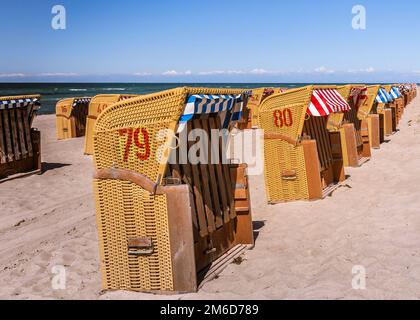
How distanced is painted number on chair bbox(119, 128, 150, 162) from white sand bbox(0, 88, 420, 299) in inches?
50.2

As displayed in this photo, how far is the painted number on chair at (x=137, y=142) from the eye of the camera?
408 centimetres

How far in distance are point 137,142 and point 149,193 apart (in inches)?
18.8

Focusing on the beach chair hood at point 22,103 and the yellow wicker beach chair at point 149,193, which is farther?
the beach chair hood at point 22,103

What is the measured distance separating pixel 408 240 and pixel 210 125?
8.42ft

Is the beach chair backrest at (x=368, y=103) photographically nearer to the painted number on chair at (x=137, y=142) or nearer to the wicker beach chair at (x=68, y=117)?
the painted number on chair at (x=137, y=142)

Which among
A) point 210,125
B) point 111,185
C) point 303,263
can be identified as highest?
point 210,125

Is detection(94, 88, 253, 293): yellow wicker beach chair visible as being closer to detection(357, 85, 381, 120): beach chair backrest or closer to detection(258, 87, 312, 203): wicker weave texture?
detection(258, 87, 312, 203): wicker weave texture

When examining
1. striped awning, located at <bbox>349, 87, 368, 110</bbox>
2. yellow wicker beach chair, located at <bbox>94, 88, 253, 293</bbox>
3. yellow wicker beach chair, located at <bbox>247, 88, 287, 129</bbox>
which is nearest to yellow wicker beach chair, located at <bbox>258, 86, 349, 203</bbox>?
yellow wicker beach chair, located at <bbox>94, 88, 253, 293</bbox>

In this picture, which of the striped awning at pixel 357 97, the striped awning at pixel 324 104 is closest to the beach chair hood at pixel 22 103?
the striped awning at pixel 324 104

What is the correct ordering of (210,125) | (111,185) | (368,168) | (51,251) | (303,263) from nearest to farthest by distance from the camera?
1. (111,185)
2. (303,263)
3. (210,125)
4. (51,251)
5. (368,168)

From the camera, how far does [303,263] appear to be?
4.77m
